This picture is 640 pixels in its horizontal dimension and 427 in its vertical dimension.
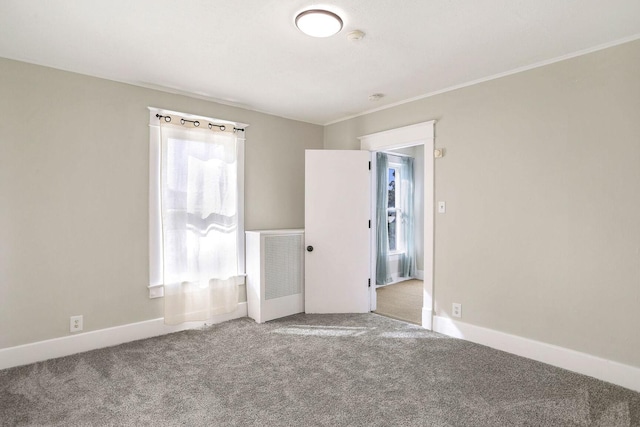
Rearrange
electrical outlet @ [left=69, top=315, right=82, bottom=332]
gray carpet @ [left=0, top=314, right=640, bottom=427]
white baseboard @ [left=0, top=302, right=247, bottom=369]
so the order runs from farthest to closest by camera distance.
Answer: electrical outlet @ [left=69, top=315, right=82, bottom=332] → white baseboard @ [left=0, top=302, right=247, bottom=369] → gray carpet @ [left=0, top=314, right=640, bottom=427]

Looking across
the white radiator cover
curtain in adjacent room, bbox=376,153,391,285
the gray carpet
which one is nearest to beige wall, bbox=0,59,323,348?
the gray carpet

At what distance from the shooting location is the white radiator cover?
12.2 feet

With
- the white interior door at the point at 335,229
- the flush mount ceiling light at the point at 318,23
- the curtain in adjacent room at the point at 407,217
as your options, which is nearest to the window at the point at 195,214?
the white interior door at the point at 335,229

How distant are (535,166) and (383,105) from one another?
180 centimetres

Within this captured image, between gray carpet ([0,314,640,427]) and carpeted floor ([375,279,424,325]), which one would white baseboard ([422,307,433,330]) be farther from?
gray carpet ([0,314,640,427])

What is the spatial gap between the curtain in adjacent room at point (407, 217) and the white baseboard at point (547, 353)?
2.73 m

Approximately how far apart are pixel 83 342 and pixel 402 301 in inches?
146

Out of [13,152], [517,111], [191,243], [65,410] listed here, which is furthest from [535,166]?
[13,152]

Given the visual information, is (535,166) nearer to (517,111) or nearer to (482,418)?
(517,111)

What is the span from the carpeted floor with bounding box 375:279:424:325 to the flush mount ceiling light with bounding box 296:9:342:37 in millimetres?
3042

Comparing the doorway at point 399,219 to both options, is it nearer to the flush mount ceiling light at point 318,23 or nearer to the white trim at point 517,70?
the white trim at point 517,70

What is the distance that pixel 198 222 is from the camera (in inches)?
139

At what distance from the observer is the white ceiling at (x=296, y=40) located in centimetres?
201

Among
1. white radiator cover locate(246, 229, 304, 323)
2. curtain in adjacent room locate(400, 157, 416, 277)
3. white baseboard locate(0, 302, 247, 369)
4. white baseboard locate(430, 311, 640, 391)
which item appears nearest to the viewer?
white baseboard locate(430, 311, 640, 391)
